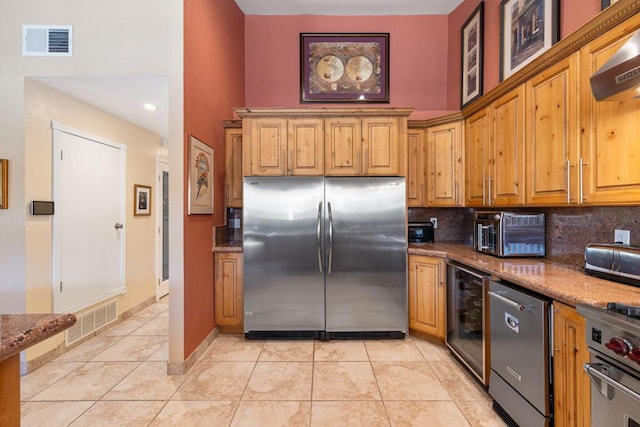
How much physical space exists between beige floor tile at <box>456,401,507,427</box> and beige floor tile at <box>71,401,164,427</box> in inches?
79.0

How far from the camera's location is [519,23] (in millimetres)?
2479

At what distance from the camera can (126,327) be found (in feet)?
10.6

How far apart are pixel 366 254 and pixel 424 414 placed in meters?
1.34

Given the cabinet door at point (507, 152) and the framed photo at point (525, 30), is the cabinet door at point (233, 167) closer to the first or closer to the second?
the cabinet door at point (507, 152)

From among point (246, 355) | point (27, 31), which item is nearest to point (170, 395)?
point (246, 355)

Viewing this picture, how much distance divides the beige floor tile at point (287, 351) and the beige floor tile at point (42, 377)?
1.56 meters

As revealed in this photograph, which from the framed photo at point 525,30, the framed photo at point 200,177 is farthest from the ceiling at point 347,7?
the framed photo at point 200,177

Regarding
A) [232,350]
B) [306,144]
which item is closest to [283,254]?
[232,350]

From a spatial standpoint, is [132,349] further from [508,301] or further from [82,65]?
[508,301]

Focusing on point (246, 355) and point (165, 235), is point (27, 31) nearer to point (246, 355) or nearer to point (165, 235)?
point (165, 235)

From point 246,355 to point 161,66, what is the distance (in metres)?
2.55

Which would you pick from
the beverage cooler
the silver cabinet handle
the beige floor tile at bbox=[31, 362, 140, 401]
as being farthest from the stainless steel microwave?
the beige floor tile at bbox=[31, 362, 140, 401]

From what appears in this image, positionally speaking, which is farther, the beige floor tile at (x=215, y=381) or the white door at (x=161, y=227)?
the white door at (x=161, y=227)

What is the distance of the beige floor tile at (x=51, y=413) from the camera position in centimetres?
182
